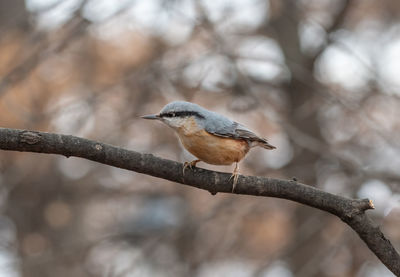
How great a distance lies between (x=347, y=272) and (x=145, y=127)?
12.7ft

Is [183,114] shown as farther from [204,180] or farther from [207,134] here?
[204,180]

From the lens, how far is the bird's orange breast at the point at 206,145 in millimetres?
3939

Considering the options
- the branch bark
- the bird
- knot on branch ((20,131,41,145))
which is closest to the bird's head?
the bird

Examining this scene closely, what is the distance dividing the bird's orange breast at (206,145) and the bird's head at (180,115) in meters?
0.07

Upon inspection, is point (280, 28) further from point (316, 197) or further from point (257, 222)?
point (316, 197)

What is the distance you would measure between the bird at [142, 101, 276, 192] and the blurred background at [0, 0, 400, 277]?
1918 mm

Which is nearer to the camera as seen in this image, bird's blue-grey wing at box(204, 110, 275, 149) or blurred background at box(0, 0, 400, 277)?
bird's blue-grey wing at box(204, 110, 275, 149)

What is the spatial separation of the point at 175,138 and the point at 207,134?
168 inches

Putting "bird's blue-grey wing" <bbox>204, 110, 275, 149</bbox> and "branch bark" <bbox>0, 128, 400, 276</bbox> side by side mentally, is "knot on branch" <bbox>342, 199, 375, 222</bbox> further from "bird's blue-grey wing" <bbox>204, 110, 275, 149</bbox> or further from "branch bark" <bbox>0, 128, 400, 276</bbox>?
"bird's blue-grey wing" <bbox>204, 110, 275, 149</bbox>

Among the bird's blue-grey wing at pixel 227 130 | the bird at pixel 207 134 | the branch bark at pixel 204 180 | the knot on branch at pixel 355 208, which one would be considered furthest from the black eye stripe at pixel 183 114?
the knot on branch at pixel 355 208

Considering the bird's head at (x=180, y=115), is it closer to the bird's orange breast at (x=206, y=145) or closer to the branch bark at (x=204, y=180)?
the bird's orange breast at (x=206, y=145)

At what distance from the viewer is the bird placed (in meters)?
3.95

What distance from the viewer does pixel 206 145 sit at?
3.94 m

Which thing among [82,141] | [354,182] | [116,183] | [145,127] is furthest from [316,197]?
[116,183]
